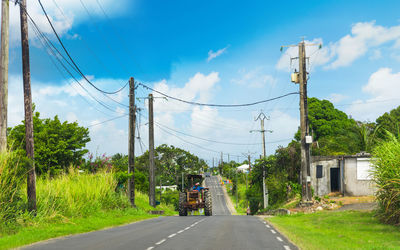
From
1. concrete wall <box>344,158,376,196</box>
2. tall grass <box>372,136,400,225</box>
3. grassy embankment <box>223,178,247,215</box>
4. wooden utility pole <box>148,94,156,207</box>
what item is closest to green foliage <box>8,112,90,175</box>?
wooden utility pole <box>148,94,156,207</box>

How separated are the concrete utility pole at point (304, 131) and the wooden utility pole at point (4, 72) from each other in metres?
20.4

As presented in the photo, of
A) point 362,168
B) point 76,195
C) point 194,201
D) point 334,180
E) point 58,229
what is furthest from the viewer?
point 334,180

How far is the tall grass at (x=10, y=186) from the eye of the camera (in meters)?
14.7

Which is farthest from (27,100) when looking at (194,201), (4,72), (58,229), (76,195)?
(194,201)

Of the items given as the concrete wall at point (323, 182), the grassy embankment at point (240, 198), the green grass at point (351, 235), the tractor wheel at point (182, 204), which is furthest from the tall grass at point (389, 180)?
the grassy embankment at point (240, 198)

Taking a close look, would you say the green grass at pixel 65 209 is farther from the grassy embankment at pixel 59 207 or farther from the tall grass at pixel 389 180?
the tall grass at pixel 389 180

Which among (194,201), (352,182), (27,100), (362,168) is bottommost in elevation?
(194,201)

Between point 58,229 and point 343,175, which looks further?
point 343,175

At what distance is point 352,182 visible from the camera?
104 ft

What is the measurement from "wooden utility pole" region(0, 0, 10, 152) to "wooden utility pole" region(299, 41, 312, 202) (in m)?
20.5

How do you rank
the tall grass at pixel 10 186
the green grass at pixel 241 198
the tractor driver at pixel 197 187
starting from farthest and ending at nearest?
1. the green grass at pixel 241 198
2. the tractor driver at pixel 197 187
3. the tall grass at pixel 10 186

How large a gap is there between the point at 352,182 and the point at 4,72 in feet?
86.9

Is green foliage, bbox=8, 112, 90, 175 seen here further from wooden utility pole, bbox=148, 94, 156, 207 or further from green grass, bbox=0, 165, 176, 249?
green grass, bbox=0, 165, 176, 249

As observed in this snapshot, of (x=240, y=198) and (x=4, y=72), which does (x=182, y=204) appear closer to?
(x=4, y=72)
